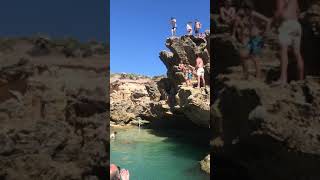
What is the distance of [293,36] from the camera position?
2.44m

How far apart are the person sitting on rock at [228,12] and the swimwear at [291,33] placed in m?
0.30

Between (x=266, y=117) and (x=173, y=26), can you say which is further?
(x=173, y=26)

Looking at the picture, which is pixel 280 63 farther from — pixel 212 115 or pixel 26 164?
pixel 26 164

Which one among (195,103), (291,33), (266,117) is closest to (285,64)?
(291,33)

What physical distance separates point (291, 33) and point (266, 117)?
1.73 ft

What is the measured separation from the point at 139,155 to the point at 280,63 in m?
15.1

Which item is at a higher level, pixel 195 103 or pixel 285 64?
pixel 285 64

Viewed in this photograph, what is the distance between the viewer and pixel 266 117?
2453mm

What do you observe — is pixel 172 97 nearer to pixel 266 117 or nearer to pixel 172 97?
pixel 172 97

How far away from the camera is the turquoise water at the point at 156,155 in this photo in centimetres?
1339

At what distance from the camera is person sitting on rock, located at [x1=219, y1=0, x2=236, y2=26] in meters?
2.53

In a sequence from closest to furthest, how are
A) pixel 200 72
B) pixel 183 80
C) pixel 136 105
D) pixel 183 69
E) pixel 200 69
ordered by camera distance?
pixel 200 72 < pixel 200 69 < pixel 183 80 < pixel 183 69 < pixel 136 105

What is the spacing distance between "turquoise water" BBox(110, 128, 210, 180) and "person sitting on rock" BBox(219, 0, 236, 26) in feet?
33.4

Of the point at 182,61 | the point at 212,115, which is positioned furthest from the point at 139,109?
the point at 212,115
